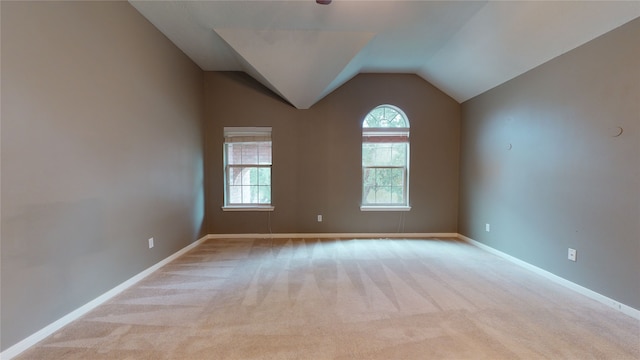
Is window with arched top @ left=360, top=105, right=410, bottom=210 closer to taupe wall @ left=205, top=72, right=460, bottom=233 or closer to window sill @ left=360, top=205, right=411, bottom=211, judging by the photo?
window sill @ left=360, top=205, right=411, bottom=211

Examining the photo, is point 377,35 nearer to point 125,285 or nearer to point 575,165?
point 575,165

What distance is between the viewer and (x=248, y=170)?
179 inches

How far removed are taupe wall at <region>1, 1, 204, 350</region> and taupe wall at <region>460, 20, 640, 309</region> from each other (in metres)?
4.38

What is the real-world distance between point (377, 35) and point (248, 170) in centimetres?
290

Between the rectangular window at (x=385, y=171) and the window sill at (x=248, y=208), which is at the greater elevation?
the rectangular window at (x=385, y=171)

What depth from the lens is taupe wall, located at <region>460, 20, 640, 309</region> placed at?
2078mm

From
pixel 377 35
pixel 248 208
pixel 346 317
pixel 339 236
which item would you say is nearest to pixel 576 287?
pixel 346 317

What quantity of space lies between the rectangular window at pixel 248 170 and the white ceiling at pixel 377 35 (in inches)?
38.6

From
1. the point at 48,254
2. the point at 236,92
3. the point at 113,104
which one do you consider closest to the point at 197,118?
the point at 236,92

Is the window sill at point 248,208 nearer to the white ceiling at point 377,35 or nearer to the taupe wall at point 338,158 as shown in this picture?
the taupe wall at point 338,158

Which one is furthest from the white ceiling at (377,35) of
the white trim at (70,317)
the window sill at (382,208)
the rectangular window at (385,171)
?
the white trim at (70,317)

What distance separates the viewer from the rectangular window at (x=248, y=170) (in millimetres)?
4457

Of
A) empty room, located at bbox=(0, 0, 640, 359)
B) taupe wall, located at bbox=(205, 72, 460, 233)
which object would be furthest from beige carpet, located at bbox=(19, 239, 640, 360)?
taupe wall, located at bbox=(205, 72, 460, 233)

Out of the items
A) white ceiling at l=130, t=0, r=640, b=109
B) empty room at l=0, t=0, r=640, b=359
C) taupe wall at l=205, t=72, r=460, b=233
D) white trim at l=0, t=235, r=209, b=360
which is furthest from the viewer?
taupe wall at l=205, t=72, r=460, b=233
